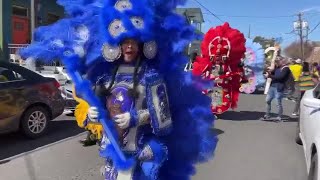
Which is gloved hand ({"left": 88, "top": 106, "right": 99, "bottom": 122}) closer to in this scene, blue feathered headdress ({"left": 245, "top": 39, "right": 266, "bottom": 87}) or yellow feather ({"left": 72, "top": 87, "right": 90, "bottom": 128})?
yellow feather ({"left": 72, "top": 87, "right": 90, "bottom": 128})

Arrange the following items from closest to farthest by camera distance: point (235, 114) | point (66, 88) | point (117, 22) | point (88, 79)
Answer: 1. point (117, 22)
2. point (88, 79)
3. point (66, 88)
4. point (235, 114)

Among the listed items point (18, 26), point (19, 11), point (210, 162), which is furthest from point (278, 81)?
point (19, 11)

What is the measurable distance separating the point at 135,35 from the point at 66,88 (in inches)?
305

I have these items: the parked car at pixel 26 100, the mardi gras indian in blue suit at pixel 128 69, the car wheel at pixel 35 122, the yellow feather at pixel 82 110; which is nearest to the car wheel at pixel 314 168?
the mardi gras indian in blue suit at pixel 128 69

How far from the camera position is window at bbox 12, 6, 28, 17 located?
64.9 feet

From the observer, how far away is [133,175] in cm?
304

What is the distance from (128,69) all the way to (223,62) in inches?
292

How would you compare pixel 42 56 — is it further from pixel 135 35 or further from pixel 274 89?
pixel 274 89

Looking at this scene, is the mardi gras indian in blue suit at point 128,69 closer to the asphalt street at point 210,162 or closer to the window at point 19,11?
the asphalt street at point 210,162

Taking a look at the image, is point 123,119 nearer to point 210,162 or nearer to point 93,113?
point 93,113

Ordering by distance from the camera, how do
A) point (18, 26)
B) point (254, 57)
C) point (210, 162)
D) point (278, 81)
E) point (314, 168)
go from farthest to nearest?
point (18, 26)
point (254, 57)
point (278, 81)
point (210, 162)
point (314, 168)

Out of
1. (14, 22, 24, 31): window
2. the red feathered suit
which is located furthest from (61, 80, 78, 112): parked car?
(14, 22, 24, 31): window

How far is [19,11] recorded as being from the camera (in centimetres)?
2020

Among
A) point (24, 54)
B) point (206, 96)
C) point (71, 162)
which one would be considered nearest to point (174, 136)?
point (206, 96)
